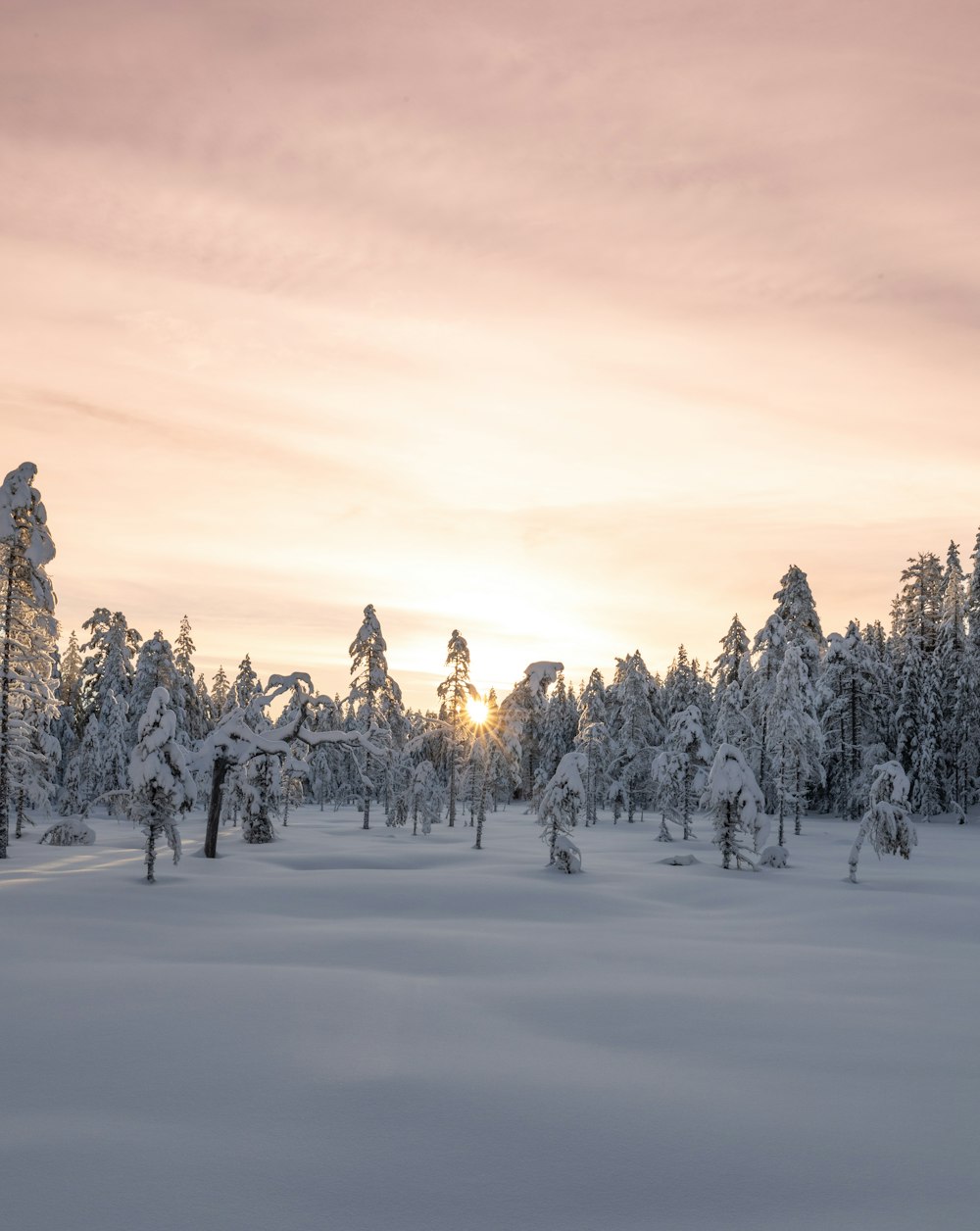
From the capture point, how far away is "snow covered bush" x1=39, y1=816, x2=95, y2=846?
1484 inches

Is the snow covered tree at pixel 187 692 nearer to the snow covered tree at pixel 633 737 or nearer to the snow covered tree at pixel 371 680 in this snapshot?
the snow covered tree at pixel 371 680

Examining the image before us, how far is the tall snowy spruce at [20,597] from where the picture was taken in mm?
31109

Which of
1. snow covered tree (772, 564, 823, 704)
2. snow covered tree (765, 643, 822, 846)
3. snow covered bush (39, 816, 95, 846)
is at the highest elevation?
snow covered tree (772, 564, 823, 704)

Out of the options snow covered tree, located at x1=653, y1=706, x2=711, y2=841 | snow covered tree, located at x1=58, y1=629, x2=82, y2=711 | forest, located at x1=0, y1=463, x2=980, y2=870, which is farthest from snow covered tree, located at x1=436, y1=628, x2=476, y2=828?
snow covered tree, located at x1=58, y1=629, x2=82, y2=711

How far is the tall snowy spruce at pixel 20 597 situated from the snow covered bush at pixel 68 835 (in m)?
6.20

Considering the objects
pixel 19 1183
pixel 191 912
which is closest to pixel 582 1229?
pixel 19 1183

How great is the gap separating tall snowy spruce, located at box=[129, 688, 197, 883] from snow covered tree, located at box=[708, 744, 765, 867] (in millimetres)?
19448

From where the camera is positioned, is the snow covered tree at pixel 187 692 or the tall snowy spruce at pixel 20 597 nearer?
the tall snowy spruce at pixel 20 597

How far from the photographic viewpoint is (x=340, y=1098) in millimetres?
9500

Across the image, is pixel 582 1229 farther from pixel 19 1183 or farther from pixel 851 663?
pixel 851 663

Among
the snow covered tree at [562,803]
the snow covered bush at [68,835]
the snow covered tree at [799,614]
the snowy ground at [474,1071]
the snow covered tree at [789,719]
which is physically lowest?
the snow covered bush at [68,835]

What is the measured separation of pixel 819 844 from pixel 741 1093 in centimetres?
4204

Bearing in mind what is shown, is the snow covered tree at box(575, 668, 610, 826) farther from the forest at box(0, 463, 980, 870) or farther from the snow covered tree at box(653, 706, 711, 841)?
the snow covered tree at box(653, 706, 711, 841)

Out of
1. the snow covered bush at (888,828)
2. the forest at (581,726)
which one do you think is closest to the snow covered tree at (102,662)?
the forest at (581,726)
